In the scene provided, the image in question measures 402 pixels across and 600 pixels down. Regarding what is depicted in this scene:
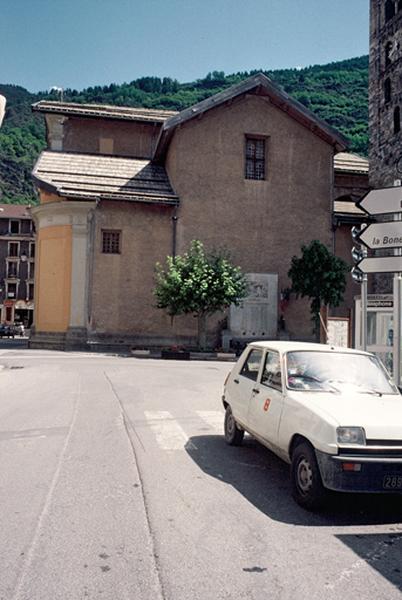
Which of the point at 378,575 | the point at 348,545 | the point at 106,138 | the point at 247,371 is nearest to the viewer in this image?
the point at 378,575

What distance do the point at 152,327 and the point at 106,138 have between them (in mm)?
13626

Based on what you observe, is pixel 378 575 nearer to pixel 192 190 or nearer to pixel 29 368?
pixel 29 368

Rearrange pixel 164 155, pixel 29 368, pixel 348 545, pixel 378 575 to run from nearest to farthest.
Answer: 1. pixel 378 575
2. pixel 348 545
3. pixel 29 368
4. pixel 164 155

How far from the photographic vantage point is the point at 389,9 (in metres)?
39.2

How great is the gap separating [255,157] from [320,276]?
832 cm

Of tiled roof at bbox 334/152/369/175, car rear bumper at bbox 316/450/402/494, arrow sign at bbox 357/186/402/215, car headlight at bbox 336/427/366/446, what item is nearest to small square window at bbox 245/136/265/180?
tiled roof at bbox 334/152/369/175

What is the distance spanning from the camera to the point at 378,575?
12.5 feet

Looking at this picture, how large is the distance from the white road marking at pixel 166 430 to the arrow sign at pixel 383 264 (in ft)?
13.1

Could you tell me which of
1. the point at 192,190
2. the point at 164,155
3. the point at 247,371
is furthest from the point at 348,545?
the point at 164,155

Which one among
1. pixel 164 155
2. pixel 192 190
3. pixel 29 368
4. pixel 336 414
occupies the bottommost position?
pixel 29 368

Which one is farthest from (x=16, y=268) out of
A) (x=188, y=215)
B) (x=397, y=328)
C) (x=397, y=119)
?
(x=397, y=328)

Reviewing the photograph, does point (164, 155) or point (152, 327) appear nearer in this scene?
point (152, 327)

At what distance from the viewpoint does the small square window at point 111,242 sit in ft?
95.8

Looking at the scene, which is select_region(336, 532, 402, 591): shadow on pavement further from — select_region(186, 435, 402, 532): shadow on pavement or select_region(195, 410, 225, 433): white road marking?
select_region(195, 410, 225, 433): white road marking
